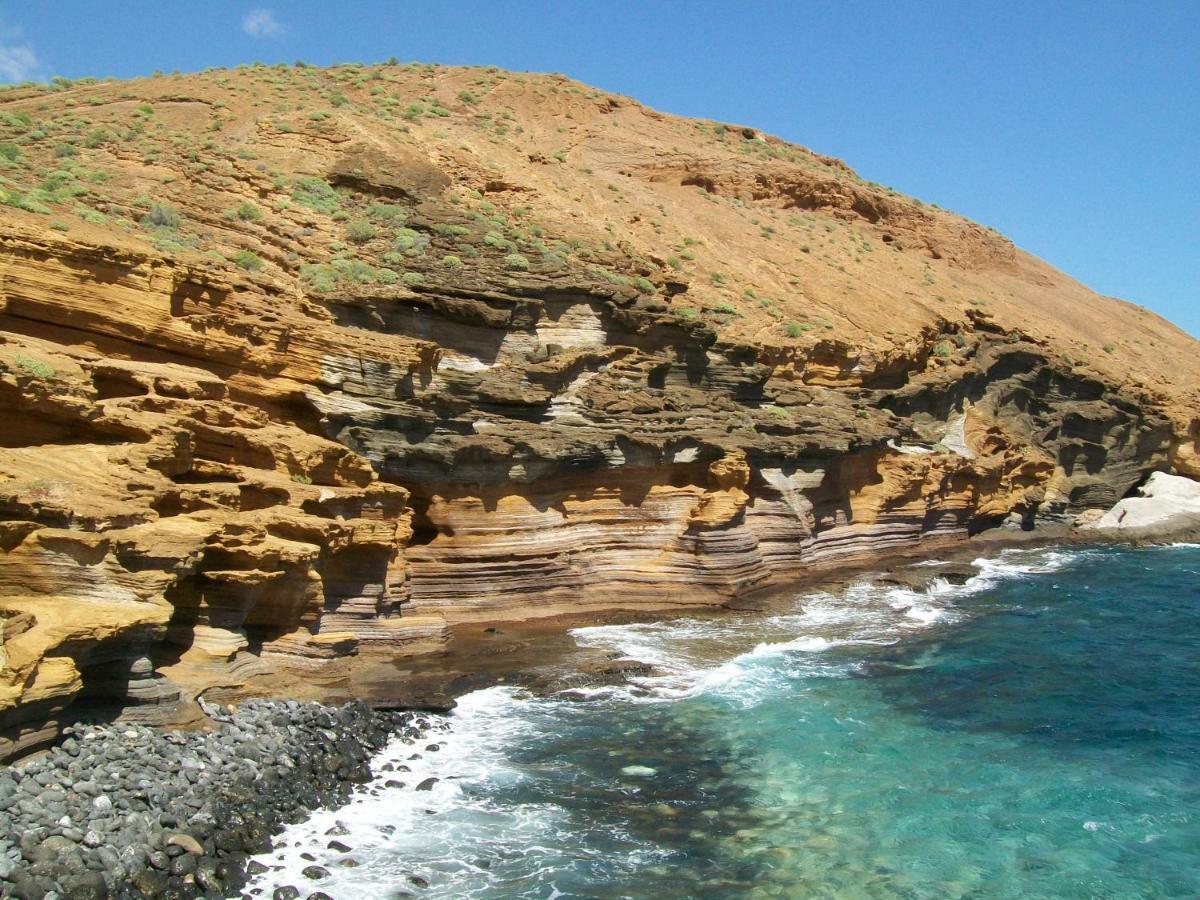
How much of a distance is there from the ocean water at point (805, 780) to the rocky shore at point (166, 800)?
1.91 ft

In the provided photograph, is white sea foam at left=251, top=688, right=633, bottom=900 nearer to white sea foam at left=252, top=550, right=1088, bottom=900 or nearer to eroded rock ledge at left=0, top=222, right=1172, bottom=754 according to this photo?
white sea foam at left=252, top=550, right=1088, bottom=900

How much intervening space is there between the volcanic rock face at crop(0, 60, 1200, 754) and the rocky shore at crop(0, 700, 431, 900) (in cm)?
65

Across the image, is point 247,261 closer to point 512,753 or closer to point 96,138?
point 96,138

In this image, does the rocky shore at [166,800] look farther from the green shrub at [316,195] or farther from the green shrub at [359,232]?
the green shrub at [316,195]

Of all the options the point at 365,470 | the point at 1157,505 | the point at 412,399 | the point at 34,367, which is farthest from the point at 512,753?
the point at 1157,505

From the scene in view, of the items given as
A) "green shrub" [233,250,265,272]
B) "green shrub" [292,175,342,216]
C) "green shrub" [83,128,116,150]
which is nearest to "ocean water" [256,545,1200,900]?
"green shrub" [233,250,265,272]

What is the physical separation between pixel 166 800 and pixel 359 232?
1723 centimetres

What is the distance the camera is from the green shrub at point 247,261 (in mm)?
20188

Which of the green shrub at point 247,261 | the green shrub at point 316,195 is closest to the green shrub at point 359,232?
the green shrub at point 316,195

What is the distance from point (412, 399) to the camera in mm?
18828

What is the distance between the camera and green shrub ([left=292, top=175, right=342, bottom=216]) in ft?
83.2

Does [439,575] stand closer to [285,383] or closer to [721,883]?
[285,383]

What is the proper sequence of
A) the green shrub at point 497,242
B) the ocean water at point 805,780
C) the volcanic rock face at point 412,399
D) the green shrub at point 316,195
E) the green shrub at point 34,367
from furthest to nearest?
the green shrub at point 497,242 → the green shrub at point 316,195 → the volcanic rock face at point 412,399 → the green shrub at point 34,367 → the ocean water at point 805,780

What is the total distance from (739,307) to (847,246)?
1652 cm
